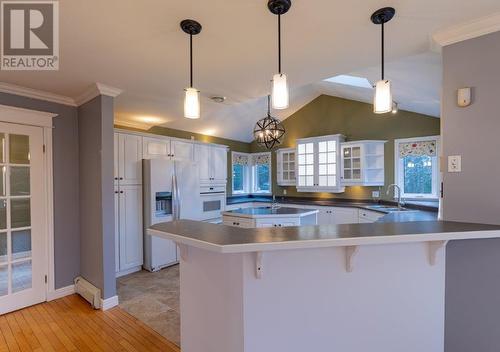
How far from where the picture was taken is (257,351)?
4.60ft

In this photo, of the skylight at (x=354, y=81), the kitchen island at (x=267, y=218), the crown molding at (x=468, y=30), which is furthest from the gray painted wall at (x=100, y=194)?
the skylight at (x=354, y=81)

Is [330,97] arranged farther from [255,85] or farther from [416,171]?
[255,85]

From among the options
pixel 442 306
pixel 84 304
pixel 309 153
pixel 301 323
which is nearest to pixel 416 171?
pixel 309 153

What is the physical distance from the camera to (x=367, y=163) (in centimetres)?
498

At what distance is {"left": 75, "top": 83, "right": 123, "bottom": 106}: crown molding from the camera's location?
8.68ft

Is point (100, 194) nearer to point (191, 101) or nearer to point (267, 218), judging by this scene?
point (191, 101)

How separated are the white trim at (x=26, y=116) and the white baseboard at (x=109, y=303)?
2022 mm

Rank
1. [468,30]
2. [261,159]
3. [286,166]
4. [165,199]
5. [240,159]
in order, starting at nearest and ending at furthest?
1. [468,30]
2. [165,199]
3. [286,166]
4. [240,159]
5. [261,159]

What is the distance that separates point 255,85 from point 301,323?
2.26m

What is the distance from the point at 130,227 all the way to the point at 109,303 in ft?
3.86

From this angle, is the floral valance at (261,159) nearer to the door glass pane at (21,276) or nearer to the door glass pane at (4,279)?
the door glass pane at (21,276)

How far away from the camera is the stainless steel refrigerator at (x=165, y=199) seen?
3.81 meters

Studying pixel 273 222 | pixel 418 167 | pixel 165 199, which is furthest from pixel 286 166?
pixel 165 199

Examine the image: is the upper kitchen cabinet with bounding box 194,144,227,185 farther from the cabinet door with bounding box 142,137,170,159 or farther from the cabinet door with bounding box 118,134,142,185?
the cabinet door with bounding box 118,134,142,185
